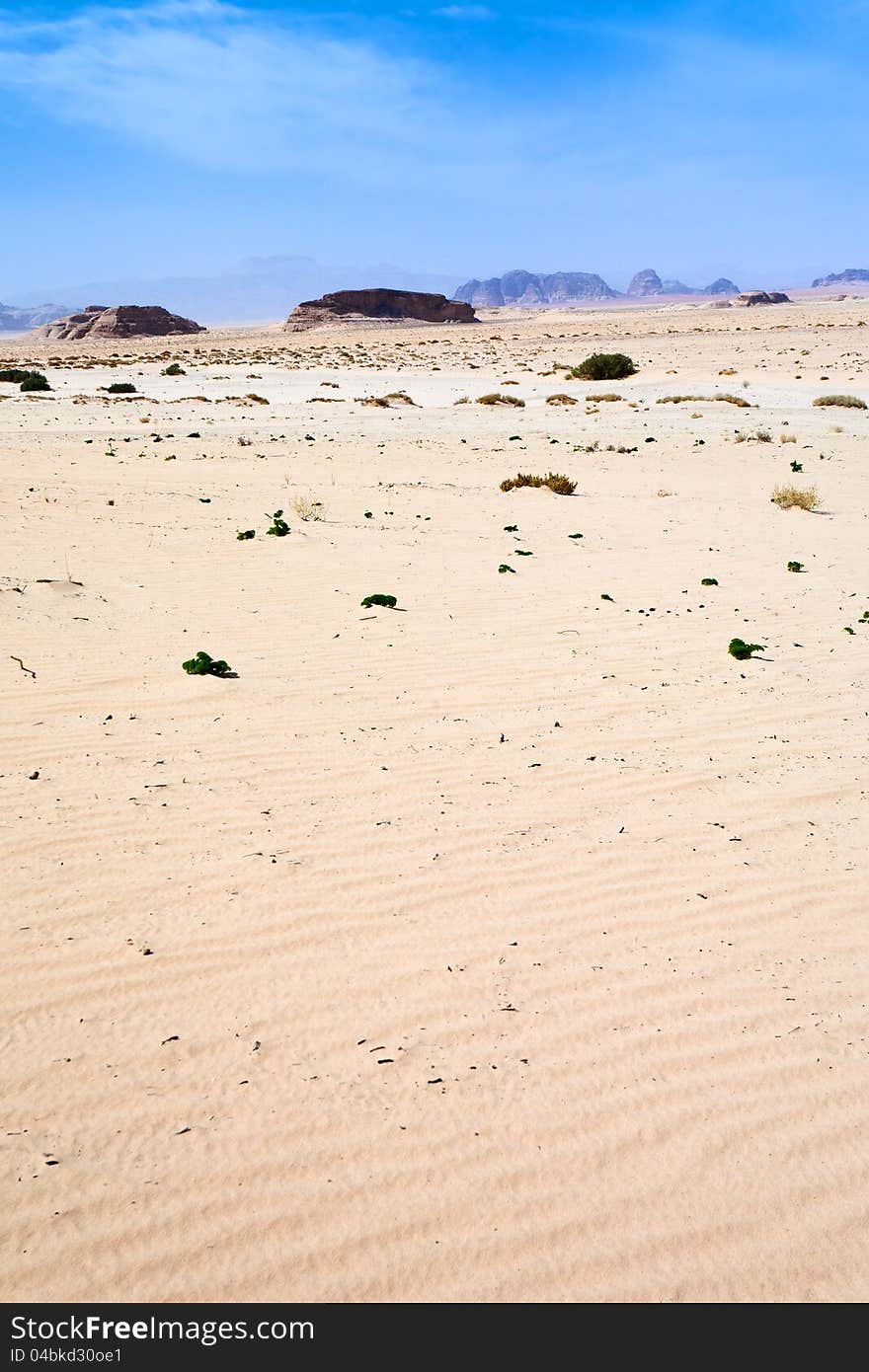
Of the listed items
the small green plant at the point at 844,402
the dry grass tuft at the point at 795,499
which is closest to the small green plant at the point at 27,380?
the small green plant at the point at 844,402

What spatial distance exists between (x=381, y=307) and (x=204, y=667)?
303 ft

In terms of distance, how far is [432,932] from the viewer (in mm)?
3766

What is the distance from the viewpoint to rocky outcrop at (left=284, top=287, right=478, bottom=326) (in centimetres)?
8994

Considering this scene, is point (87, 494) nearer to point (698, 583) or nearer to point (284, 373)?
point (698, 583)

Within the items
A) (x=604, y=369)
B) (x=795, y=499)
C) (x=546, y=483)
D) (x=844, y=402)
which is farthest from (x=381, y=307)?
(x=795, y=499)

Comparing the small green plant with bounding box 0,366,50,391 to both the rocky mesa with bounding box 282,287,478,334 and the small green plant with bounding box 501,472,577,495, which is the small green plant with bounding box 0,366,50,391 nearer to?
the small green plant with bounding box 501,472,577,495

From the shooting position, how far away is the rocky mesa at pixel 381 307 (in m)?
89.9

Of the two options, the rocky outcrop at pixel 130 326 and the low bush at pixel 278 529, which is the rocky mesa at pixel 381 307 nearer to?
the rocky outcrop at pixel 130 326

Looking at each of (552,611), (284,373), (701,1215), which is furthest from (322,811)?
(284,373)

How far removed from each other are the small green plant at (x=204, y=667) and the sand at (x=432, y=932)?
96 millimetres

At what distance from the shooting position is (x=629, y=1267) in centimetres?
249

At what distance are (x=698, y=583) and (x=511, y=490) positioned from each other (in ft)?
17.5

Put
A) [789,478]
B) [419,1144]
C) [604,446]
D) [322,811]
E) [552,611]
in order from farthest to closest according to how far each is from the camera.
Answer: [604,446] < [789,478] < [552,611] < [322,811] < [419,1144]

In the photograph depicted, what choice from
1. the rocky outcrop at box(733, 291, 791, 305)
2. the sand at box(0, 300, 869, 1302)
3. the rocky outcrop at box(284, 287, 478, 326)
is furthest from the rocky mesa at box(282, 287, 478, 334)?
the sand at box(0, 300, 869, 1302)
